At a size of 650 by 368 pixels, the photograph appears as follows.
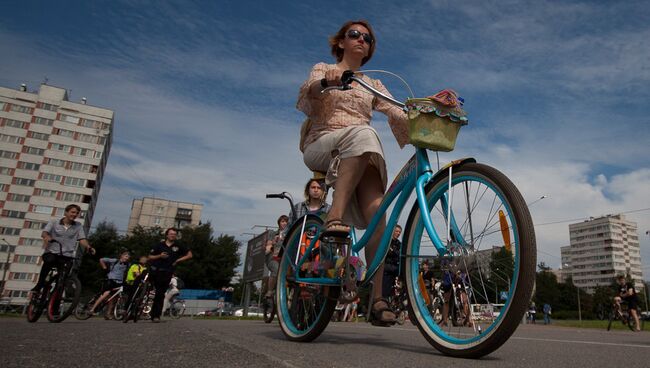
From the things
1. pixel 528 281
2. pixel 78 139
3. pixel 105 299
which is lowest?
pixel 105 299

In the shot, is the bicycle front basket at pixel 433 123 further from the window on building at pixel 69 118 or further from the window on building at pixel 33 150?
the window on building at pixel 69 118

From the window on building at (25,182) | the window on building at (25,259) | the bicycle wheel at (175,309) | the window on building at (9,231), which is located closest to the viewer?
the bicycle wheel at (175,309)

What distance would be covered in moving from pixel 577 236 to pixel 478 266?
16458cm

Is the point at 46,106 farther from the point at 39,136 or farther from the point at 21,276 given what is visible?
the point at 21,276

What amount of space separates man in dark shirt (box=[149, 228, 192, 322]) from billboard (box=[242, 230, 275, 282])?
1780cm

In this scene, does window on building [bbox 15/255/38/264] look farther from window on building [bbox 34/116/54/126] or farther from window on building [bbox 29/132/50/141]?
window on building [bbox 34/116/54/126]

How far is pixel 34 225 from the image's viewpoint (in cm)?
7262

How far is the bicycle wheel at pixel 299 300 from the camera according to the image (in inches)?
114

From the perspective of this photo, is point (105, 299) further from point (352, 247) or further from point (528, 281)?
point (528, 281)

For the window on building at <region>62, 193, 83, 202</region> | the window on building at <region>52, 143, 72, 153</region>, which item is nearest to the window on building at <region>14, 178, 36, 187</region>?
the window on building at <region>62, 193, 83, 202</region>

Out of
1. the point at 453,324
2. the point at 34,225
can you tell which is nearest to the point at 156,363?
the point at 453,324

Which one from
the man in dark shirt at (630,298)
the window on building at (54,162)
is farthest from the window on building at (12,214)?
the man in dark shirt at (630,298)

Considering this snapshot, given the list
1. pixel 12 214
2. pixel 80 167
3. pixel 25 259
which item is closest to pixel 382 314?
pixel 25 259

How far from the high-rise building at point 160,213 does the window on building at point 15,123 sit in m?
35.8
